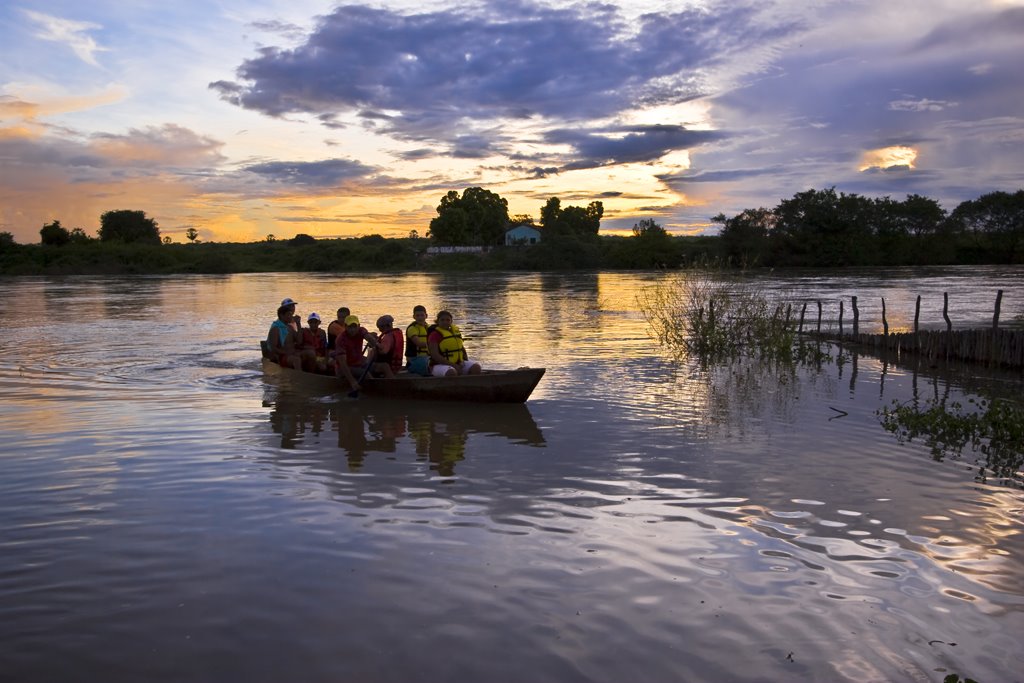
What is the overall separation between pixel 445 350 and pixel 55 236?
115303mm

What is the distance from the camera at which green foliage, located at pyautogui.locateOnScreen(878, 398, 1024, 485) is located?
937 cm

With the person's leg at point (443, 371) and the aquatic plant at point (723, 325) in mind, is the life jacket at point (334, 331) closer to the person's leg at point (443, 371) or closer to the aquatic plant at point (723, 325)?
the person's leg at point (443, 371)

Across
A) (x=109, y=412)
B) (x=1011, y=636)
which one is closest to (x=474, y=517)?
(x=1011, y=636)

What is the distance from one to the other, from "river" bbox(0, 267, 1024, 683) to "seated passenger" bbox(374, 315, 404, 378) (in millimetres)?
561

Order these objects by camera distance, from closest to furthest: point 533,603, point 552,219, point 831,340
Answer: point 533,603
point 831,340
point 552,219

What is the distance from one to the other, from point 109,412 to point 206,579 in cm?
801

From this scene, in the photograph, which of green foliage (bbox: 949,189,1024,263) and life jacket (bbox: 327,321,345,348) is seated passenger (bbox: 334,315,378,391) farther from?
green foliage (bbox: 949,189,1024,263)

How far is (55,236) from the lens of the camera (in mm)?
111125

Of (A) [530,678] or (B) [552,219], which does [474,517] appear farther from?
(B) [552,219]

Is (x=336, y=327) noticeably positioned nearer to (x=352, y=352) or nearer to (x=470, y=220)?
(x=352, y=352)

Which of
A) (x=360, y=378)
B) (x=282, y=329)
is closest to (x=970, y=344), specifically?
(x=360, y=378)

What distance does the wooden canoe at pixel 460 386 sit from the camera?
12422mm

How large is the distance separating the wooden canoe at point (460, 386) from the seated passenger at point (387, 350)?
0.24m

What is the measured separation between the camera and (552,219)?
12056cm
